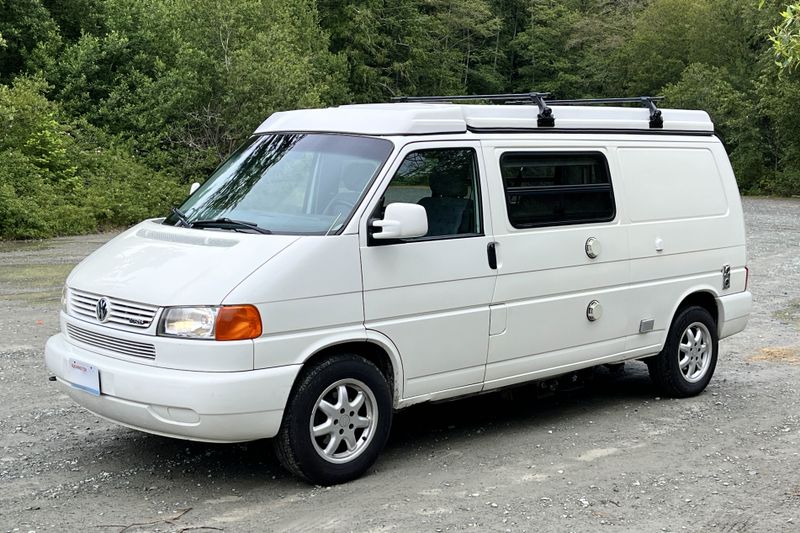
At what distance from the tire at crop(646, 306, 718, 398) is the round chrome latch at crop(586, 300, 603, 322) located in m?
1.12

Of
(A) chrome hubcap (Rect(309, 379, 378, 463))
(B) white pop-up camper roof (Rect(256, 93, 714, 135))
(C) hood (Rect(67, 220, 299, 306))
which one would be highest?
(B) white pop-up camper roof (Rect(256, 93, 714, 135))

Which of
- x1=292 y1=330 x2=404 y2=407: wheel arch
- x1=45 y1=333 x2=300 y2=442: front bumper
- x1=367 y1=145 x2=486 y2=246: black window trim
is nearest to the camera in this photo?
x1=45 y1=333 x2=300 y2=442: front bumper

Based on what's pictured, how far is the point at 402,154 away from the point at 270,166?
96 centimetres

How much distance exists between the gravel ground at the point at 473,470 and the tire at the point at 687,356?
16 cm

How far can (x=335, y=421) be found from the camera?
5680 mm

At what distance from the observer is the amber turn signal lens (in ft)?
16.9

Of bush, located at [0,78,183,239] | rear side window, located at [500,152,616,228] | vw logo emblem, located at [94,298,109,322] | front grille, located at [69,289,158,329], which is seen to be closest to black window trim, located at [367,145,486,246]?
rear side window, located at [500,152,616,228]

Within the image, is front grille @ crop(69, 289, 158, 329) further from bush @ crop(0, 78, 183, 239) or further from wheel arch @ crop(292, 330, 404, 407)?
A: bush @ crop(0, 78, 183, 239)

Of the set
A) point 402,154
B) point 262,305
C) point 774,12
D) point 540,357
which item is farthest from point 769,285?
point 774,12

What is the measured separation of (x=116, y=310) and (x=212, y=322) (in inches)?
27.1

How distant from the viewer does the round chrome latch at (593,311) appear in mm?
7082

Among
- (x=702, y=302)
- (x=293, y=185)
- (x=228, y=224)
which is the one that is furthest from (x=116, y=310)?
(x=702, y=302)

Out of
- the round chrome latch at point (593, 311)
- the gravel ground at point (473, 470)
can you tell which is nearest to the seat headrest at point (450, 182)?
the round chrome latch at point (593, 311)

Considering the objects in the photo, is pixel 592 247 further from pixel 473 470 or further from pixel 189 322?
pixel 189 322
